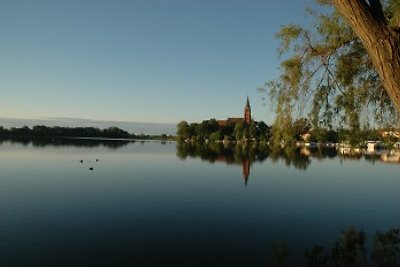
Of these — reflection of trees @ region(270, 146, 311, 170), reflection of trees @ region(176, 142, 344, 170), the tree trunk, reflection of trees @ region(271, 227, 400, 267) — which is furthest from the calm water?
reflection of trees @ region(176, 142, 344, 170)

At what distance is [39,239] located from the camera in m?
23.4

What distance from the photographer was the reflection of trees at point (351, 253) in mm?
20656

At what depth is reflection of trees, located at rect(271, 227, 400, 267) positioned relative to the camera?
67.8 ft

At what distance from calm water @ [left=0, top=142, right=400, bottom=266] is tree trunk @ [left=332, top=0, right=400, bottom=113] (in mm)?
14114

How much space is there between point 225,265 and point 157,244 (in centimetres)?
495

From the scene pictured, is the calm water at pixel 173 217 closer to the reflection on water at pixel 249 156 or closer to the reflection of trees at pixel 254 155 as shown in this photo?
the reflection on water at pixel 249 156

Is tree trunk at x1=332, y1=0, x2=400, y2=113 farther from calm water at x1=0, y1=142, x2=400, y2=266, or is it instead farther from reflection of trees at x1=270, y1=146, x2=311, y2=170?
reflection of trees at x1=270, y1=146, x2=311, y2=170

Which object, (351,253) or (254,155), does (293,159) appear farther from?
(351,253)

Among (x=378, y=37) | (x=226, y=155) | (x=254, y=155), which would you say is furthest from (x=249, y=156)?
(x=378, y=37)

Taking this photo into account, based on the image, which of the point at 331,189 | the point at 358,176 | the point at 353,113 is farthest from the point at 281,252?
the point at 358,176

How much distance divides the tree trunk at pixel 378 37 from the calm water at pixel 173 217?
1411 centimetres

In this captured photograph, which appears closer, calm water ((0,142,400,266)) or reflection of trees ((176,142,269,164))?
calm water ((0,142,400,266))

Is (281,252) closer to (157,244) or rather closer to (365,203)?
(157,244)

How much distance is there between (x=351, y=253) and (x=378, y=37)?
20339 millimetres
